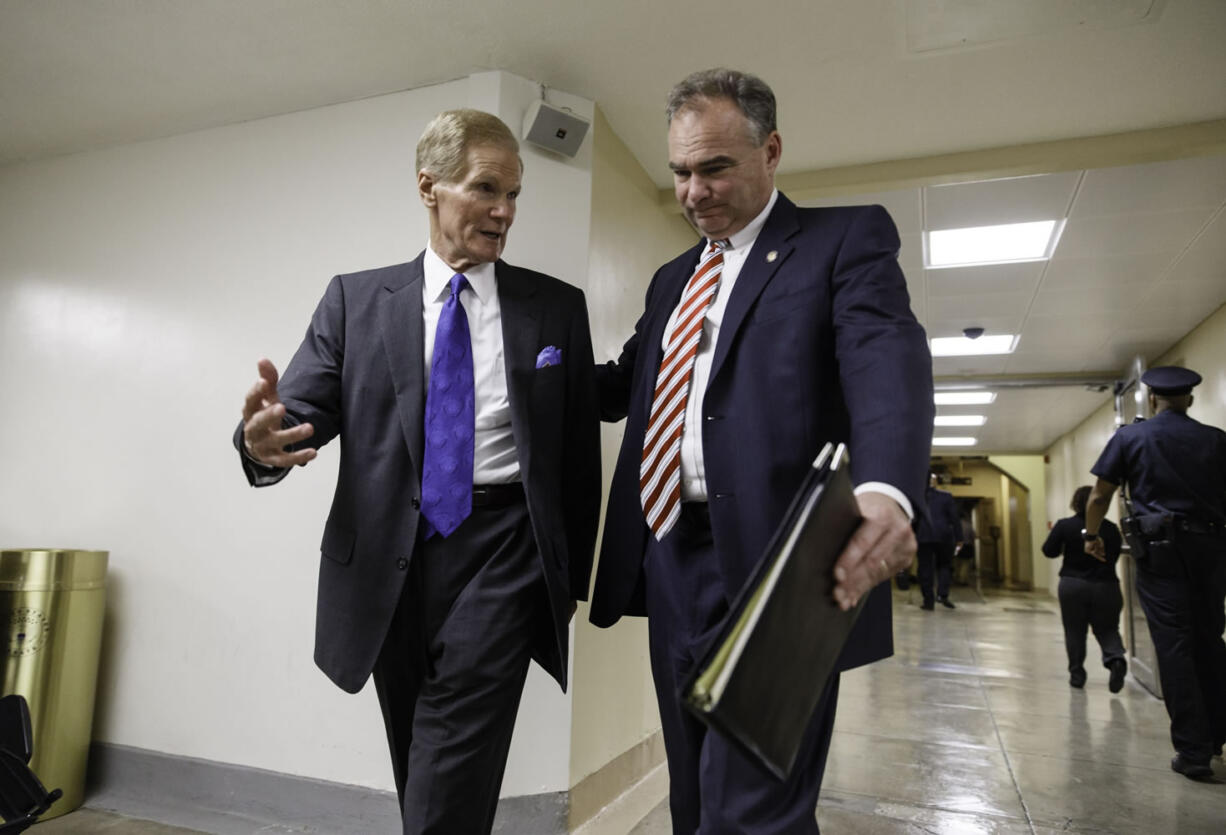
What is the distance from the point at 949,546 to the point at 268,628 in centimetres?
1079

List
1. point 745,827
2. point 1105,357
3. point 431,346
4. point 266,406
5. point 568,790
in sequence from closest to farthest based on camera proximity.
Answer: point 745,827, point 266,406, point 431,346, point 568,790, point 1105,357

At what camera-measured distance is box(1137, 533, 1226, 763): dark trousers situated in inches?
149

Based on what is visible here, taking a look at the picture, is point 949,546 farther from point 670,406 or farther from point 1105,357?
point 670,406

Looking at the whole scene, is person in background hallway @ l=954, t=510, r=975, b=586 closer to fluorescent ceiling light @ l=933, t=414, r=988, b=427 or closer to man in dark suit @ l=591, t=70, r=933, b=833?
fluorescent ceiling light @ l=933, t=414, r=988, b=427

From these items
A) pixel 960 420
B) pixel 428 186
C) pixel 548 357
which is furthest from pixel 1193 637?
pixel 960 420

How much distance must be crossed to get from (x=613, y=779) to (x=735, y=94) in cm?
259

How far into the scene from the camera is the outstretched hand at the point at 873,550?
949 mm

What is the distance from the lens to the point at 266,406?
135 centimetres

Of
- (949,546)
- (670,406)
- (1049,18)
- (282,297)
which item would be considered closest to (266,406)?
(670,406)

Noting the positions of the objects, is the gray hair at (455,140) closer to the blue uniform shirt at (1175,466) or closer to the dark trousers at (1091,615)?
the blue uniform shirt at (1175,466)

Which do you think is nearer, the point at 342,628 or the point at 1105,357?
the point at 342,628

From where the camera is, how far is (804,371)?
1.34m

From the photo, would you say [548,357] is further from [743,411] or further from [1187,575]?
[1187,575]

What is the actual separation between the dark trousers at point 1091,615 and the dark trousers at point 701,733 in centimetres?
562
